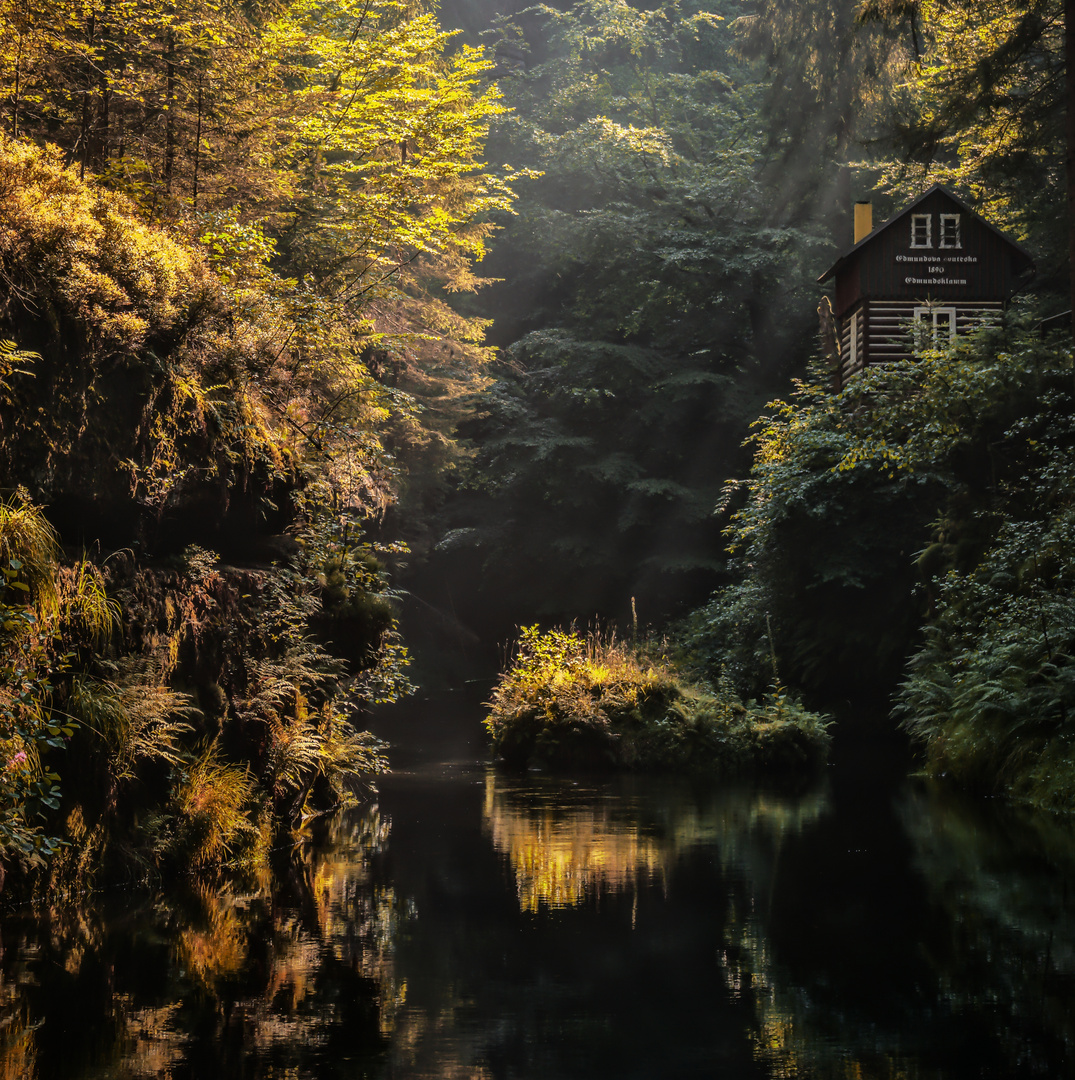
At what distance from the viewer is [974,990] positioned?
543cm

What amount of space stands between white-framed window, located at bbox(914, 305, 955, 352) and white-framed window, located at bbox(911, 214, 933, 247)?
54.7 inches

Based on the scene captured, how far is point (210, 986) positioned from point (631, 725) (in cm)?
1097

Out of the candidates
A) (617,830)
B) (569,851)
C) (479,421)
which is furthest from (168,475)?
(479,421)

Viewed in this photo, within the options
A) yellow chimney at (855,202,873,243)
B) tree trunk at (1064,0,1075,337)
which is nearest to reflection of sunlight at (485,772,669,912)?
tree trunk at (1064,0,1075,337)

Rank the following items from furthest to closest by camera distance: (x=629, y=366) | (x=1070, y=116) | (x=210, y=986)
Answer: (x=629, y=366), (x=1070, y=116), (x=210, y=986)

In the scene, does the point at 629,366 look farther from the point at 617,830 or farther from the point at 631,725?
the point at 617,830

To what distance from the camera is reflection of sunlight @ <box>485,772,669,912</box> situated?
788 centimetres

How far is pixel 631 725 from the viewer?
1620 centimetres

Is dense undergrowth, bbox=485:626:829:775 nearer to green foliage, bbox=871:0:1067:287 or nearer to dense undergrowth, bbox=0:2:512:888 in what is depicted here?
dense undergrowth, bbox=0:2:512:888

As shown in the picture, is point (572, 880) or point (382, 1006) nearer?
point (382, 1006)

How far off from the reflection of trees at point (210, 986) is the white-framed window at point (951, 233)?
21715 millimetres

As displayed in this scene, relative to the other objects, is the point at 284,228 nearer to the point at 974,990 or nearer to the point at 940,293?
the point at 974,990

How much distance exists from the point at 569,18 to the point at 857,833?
39016mm

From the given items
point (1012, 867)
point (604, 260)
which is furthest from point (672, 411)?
point (1012, 867)
